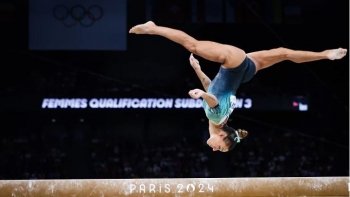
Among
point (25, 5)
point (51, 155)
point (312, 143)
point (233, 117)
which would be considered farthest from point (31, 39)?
point (312, 143)

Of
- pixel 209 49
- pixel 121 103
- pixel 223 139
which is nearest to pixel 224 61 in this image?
pixel 209 49

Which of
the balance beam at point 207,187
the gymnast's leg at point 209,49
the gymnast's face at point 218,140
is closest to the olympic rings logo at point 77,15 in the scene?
the balance beam at point 207,187

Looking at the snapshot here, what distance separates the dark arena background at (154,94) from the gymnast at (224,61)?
7.86 metres

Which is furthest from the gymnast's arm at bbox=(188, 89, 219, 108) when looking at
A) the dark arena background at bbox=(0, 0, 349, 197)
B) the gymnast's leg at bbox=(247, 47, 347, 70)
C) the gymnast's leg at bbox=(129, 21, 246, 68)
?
the dark arena background at bbox=(0, 0, 349, 197)

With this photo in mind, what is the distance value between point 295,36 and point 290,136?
9.63 ft

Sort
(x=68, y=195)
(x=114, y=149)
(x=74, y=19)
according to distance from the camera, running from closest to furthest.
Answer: (x=68, y=195) < (x=74, y=19) < (x=114, y=149)

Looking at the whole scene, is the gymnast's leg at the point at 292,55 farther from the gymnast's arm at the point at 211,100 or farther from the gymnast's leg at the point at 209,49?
the gymnast's arm at the point at 211,100

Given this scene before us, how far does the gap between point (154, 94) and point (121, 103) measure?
994 mm

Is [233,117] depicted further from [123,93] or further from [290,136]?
[123,93]

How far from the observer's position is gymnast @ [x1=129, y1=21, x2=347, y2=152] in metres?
6.44

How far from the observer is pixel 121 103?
1552 centimetres

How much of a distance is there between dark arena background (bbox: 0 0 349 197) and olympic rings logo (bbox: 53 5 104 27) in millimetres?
26

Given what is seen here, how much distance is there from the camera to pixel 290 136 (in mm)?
16859

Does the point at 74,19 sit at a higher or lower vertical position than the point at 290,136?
higher
